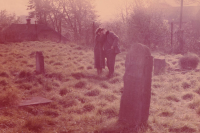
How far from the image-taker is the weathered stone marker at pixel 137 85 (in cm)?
402

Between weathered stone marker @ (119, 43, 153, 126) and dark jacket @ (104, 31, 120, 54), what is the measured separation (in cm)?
419

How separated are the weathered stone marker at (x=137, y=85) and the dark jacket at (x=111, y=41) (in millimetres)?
4188

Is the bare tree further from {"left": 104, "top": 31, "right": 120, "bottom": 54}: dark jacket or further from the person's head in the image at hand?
{"left": 104, "top": 31, "right": 120, "bottom": 54}: dark jacket

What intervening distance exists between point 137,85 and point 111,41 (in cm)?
472

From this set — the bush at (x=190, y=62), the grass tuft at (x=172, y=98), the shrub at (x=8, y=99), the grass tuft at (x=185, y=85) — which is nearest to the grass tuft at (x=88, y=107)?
the shrub at (x=8, y=99)

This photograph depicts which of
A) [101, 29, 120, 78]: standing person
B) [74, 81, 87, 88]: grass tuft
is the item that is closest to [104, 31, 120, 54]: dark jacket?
[101, 29, 120, 78]: standing person

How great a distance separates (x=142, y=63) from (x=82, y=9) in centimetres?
3674

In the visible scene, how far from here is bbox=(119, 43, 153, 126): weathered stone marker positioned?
4.02 m

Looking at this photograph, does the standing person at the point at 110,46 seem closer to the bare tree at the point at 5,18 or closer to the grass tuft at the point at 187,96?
the grass tuft at the point at 187,96

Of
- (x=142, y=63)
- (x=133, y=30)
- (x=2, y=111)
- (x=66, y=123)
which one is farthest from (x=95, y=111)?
(x=133, y=30)

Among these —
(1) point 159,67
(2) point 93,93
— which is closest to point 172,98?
(2) point 93,93

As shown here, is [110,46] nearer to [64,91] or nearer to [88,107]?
[64,91]

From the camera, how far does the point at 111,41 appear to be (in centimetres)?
861

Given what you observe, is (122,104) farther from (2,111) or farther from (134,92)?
(2,111)
